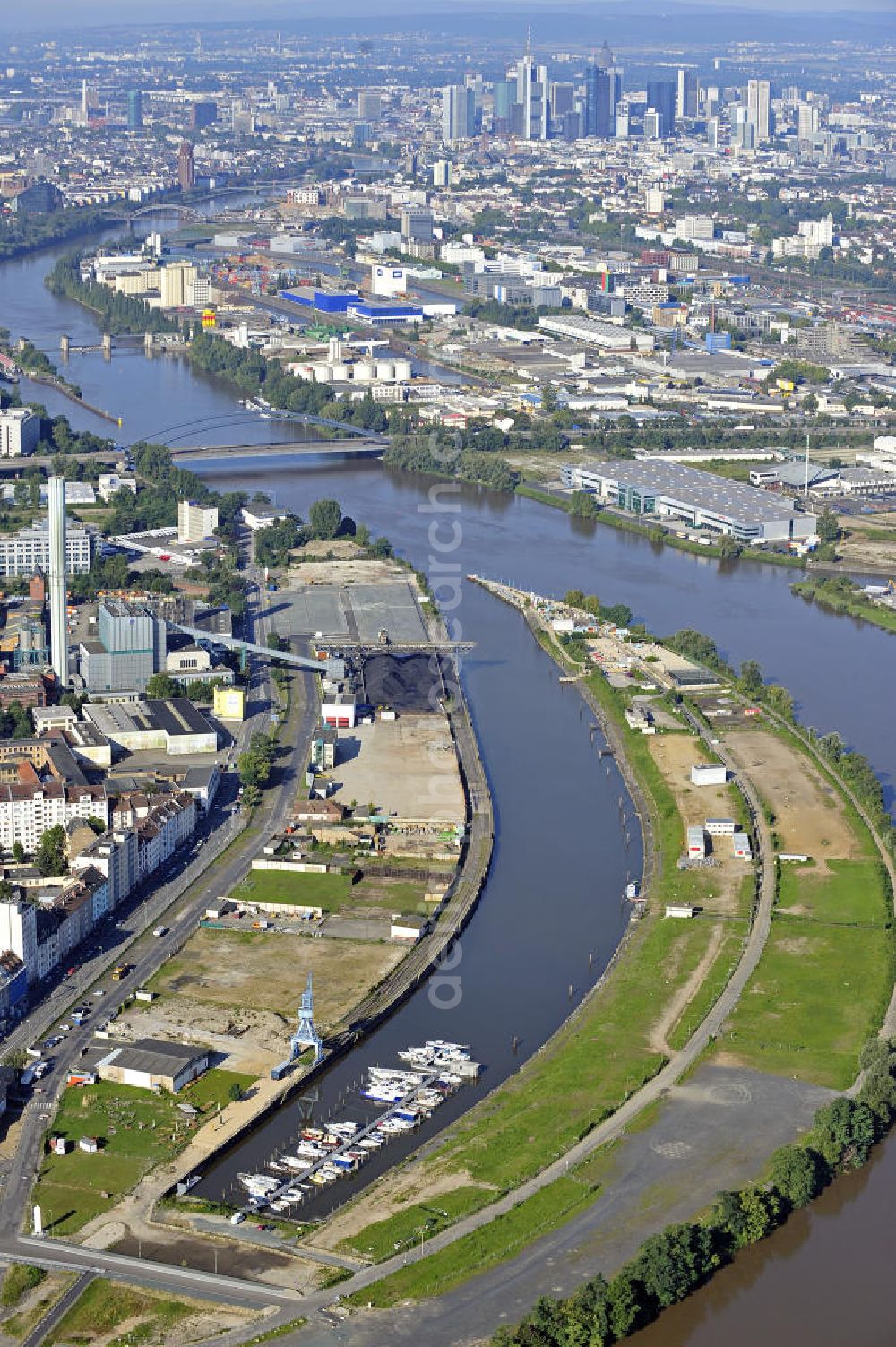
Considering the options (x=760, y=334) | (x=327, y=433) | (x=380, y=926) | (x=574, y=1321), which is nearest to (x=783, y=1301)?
(x=574, y=1321)

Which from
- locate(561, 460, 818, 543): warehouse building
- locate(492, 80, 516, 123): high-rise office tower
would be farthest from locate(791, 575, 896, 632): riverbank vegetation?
locate(492, 80, 516, 123): high-rise office tower

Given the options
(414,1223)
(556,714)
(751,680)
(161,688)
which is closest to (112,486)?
(161,688)

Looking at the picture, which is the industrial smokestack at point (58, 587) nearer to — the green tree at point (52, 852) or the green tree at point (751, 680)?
the green tree at point (52, 852)

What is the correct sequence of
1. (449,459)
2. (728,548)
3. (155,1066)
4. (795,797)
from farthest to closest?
(449,459) → (728,548) → (795,797) → (155,1066)

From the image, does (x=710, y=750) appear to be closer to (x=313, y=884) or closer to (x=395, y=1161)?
(x=313, y=884)

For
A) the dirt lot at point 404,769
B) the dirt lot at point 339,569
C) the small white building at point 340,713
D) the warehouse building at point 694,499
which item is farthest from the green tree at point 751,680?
the warehouse building at point 694,499

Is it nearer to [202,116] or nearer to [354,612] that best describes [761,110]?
[202,116]

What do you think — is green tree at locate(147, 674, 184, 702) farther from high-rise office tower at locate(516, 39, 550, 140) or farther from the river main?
high-rise office tower at locate(516, 39, 550, 140)
